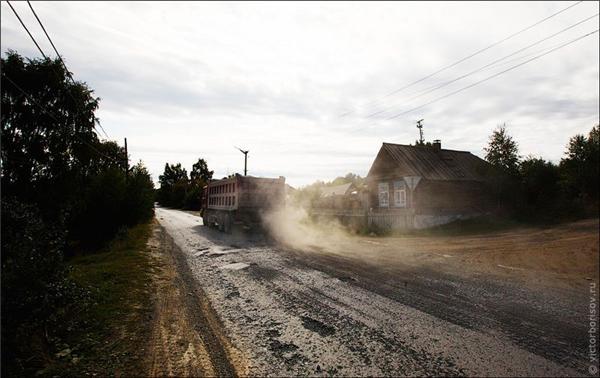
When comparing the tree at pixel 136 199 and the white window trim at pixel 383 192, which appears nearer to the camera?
the tree at pixel 136 199

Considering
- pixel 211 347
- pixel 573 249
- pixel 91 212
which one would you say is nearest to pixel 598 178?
pixel 573 249

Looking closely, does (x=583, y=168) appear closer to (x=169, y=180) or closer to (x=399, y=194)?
(x=399, y=194)

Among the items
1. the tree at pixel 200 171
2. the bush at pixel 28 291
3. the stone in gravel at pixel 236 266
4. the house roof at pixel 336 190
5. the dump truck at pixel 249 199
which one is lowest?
the stone in gravel at pixel 236 266

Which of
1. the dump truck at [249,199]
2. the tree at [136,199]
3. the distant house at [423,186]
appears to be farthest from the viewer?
the distant house at [423,186]

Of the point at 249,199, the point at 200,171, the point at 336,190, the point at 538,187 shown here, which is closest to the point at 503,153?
the point at 538,187

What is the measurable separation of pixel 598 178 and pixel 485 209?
23.4 ft

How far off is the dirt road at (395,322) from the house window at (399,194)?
15960 mm

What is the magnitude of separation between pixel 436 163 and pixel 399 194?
480 centimetres

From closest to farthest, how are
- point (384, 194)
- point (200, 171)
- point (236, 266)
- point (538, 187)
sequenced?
point (236, 266), point (538, 187), point (384, 194), point (200, 171)

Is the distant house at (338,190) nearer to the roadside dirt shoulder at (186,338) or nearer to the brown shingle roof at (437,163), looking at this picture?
the brown shingle roof at (437,163)

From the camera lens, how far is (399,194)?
83.4ft

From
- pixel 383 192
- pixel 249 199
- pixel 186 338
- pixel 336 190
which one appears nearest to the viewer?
pixel 186 338

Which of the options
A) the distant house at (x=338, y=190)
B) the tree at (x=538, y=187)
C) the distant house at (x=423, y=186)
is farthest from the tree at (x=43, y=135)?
the distant house at (x=338, y=190)

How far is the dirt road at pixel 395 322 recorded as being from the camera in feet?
12.9
